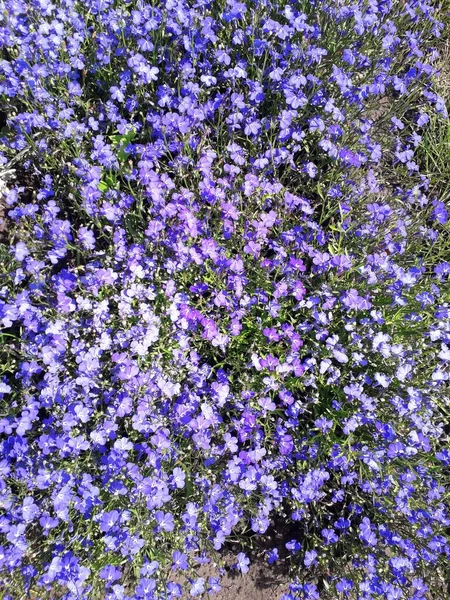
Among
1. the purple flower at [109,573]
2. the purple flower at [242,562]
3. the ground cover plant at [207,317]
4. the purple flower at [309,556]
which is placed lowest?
the purple flower at [109,573]

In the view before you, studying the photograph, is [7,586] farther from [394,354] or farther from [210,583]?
[394,354]

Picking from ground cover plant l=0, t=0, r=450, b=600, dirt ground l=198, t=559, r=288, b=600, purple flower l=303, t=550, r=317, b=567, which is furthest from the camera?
dirt ground l=198, t=559, r=288, b=600

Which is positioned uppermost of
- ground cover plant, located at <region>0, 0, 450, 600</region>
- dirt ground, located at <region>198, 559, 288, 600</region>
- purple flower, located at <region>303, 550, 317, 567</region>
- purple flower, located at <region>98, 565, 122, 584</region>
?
ground cover plant, located at <region>0, 0, 450, 600</region>

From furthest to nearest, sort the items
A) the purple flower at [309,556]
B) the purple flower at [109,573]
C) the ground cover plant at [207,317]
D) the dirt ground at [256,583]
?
the dirt ground at [256,583] < the purple flower at [309,556] < the ground cover plant at [207,317] < the purple flower at [109,573]

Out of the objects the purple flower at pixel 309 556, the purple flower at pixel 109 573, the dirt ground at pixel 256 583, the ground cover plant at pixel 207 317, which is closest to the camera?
the purple flower at pixel 109 573

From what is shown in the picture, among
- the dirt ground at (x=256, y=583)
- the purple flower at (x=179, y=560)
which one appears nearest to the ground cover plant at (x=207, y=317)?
the purple flower at (x=179, y=560)

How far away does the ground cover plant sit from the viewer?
284 centimetres

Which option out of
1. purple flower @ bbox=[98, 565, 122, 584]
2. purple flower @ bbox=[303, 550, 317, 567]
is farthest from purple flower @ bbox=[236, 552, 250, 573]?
purple flower @ bbox=[98, 565, 122, 584]

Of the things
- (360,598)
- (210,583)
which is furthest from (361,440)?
(210,583)

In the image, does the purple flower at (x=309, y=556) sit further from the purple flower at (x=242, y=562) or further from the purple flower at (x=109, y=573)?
the purple flower at (x=109, y=573)

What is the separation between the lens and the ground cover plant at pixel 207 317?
2.84 m

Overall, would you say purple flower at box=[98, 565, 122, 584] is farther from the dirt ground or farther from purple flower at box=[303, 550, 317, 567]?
purple flower at box=[303, 550, 317, 567]

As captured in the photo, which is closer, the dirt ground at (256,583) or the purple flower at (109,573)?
the purple flower at (109,573)

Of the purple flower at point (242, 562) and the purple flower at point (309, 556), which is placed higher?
the purple flower at point (309, 556)
